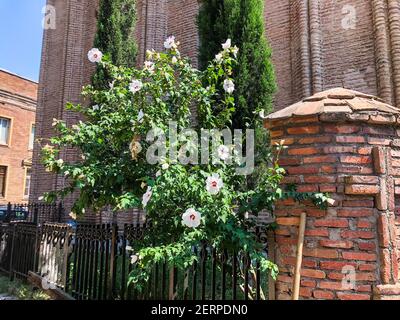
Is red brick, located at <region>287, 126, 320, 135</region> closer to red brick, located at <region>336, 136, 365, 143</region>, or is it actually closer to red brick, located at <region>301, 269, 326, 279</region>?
red brick, located at <region>336, 136, 365, 143</region>

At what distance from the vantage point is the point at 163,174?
105 inches

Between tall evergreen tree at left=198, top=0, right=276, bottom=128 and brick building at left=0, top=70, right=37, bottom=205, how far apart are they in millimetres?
18740

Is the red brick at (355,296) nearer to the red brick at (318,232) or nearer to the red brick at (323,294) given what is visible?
the red brick at (323,294)

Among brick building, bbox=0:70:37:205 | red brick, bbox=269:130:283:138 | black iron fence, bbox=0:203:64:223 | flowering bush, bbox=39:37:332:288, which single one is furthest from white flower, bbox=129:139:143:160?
brick building, bbox=0:70:37:205

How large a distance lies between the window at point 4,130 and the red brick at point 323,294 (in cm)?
2293

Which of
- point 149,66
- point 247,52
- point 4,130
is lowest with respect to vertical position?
point 149,66

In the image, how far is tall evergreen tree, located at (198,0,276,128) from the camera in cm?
562

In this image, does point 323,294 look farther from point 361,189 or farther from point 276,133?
point 276,133

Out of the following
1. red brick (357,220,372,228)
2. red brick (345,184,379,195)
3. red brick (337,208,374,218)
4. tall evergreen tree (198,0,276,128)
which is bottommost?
red brick (357,220,372,228)

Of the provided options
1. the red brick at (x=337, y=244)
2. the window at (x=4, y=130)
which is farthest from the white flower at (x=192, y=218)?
the window at (x=4, y=130)

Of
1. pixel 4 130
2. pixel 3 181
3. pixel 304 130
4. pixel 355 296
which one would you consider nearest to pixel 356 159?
pixel 304 130

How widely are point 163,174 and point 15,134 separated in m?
22.2
